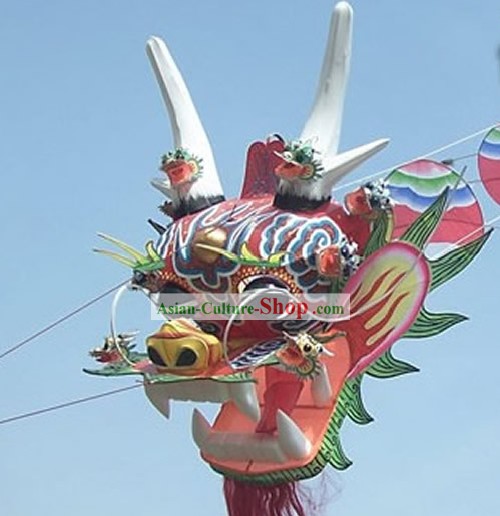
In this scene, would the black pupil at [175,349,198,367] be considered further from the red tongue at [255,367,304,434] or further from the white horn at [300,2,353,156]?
the white horn at [300,2,353,156]

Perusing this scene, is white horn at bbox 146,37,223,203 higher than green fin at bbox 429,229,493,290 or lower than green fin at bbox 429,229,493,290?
higher

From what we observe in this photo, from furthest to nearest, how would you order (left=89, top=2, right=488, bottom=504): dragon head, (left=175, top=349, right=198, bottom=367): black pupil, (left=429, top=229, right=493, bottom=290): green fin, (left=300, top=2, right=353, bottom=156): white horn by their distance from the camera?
(left=300, top=2, right=353, bottom=156): white horn < (left=429, top=229, right=493, bottom=290): green fin < (left=89, top=2, right=488, bottom=504): dragon head < (left=175, top=349, right=198, bottom=367): black pupil

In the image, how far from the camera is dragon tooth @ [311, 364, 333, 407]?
28.0 ft

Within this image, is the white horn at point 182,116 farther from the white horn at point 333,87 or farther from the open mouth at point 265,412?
the open mouth at point 265,412

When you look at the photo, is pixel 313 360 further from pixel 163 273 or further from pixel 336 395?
pixel 163 273

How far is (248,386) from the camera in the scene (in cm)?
842

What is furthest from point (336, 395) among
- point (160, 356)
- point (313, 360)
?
point (160, 356)

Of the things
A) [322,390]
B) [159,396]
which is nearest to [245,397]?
[322,390]

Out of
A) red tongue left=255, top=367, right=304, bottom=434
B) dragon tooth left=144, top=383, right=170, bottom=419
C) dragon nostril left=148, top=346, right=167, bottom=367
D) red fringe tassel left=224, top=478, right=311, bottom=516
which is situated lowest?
red fringe tassel left=224, top=478, right=311, bottom=516

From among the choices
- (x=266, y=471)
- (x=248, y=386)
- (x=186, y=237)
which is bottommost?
(x=266, y=471)

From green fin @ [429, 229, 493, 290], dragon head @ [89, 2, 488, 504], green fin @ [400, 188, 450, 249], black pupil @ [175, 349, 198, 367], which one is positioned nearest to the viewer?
black pupil @ [175, 349, 198, 367]

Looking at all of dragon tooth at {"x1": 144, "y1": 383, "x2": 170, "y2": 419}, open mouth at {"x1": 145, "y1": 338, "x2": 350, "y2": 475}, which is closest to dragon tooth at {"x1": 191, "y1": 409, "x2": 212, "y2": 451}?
open mouth at {"x1": 145, "y1": 338, "x2": 350, "y2": 475}

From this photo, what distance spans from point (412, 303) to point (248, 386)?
103cm

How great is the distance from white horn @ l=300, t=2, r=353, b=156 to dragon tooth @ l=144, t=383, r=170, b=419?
1.62 meters
